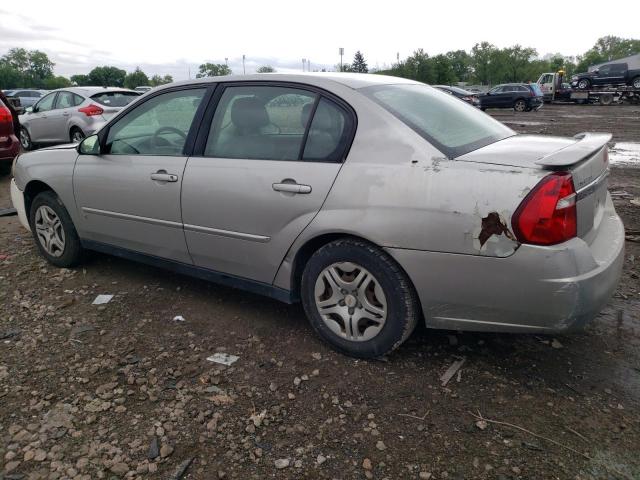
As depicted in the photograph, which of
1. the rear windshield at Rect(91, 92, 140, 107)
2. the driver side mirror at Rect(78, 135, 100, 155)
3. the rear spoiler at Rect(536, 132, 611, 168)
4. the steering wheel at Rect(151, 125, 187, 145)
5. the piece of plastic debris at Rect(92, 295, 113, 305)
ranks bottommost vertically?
the piece of plastic debris at Rect(92, 295, 113, 305)

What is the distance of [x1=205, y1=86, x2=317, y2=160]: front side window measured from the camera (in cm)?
309

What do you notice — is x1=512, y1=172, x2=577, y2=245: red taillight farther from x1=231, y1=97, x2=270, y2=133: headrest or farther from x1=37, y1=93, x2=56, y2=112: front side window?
x1=37, y1=93, x2=56, y2=112: front side window

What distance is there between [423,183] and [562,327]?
95 cm

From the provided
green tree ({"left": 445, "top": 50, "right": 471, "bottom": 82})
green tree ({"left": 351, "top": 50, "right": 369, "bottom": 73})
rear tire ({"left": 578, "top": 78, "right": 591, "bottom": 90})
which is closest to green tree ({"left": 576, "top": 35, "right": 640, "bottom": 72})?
green tree ({"left": 445, "top": 50, "right": 471, "bottom": 82})

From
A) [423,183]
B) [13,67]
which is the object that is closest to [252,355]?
[423,183]

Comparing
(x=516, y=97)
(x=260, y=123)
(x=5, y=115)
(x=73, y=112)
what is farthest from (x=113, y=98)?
(x=516, y=97)

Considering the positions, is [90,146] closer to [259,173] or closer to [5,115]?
[259,173]

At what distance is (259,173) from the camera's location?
10.1ft

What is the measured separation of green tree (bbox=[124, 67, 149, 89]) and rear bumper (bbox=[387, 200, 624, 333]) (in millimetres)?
119950

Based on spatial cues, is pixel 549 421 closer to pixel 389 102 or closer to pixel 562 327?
pixel 562 327

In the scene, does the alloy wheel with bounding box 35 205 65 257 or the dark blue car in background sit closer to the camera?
the alloy wheel with bounding box 35 205 65 257

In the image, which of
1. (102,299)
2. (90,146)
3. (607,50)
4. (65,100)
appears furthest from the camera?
(607,50)

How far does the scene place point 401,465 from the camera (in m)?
2.21

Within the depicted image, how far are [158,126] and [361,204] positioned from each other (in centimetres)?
189
